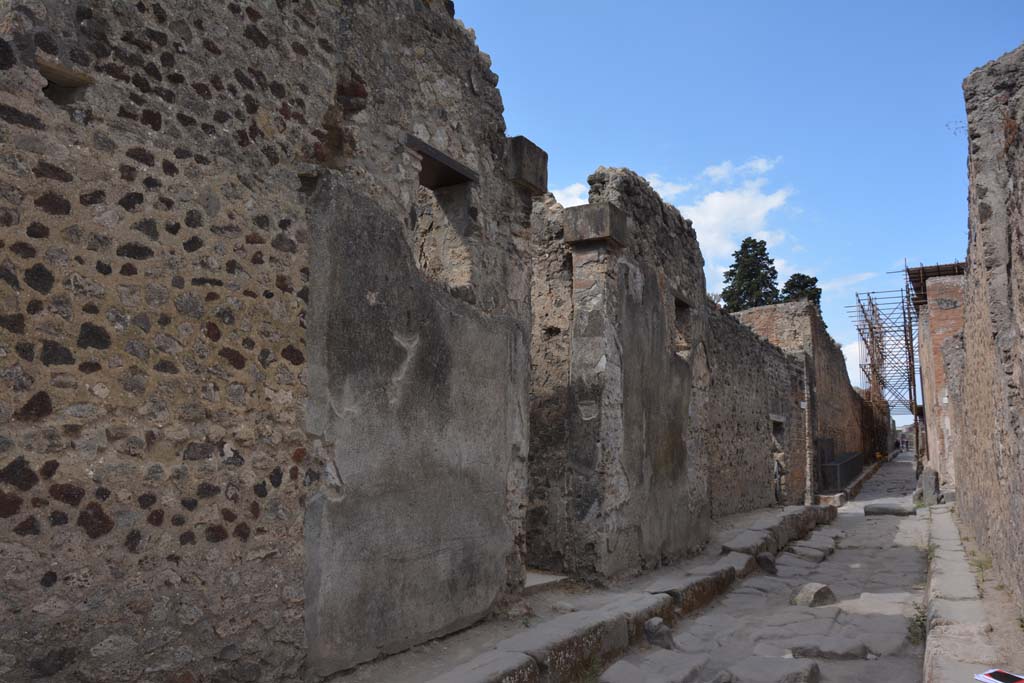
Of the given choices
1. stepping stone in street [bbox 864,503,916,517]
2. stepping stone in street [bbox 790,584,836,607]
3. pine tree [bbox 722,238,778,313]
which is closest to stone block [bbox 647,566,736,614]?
stepping stone in street [bbox 790,584,836,607]

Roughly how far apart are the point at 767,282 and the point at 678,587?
29548mm

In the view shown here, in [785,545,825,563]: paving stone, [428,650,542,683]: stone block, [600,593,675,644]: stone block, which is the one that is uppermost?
[428,650,542,683]: stone block

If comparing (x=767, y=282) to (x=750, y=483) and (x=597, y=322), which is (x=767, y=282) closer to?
(x=750, y=483)

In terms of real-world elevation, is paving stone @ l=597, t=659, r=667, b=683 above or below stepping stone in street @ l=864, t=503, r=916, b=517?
below

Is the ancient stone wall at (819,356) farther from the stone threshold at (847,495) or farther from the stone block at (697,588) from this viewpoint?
the stone block at (697,588)

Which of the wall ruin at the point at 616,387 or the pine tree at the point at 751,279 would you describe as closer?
the wall ruin at the point at 616,387

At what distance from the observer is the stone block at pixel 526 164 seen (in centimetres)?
527

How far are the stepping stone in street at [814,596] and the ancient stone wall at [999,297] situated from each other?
1.24 metres

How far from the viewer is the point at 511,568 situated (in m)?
4.91

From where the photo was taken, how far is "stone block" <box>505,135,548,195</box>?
5.27 m

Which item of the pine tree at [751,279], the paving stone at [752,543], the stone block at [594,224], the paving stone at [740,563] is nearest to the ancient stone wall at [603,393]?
the stone block at [594,224]

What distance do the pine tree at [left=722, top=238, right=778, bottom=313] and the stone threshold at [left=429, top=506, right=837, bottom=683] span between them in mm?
26922

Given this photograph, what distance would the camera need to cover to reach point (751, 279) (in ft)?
110

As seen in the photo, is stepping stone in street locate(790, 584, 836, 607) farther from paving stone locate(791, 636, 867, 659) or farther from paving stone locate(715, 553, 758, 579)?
paving stone locate(791, 636, 867, 659)
